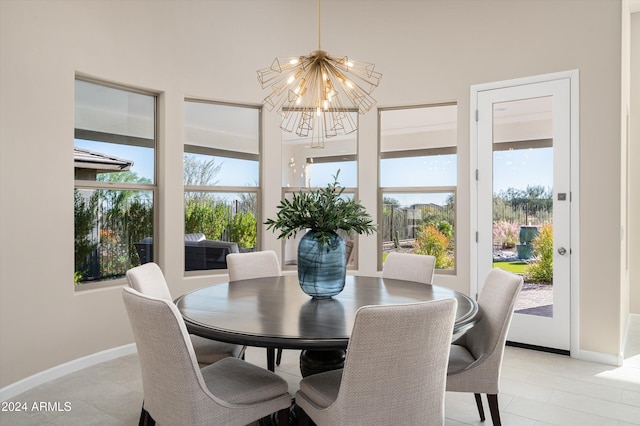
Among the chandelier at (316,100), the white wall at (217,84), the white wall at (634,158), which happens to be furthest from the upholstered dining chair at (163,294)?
the white wall at (634,158)

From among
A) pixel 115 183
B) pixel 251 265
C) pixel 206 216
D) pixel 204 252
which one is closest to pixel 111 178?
pixel 115 183

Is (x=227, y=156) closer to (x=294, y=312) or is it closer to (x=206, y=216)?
(x=206, y=216)

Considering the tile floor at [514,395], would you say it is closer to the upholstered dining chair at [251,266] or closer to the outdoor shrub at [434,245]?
the upholstered dining chair at [251,266]

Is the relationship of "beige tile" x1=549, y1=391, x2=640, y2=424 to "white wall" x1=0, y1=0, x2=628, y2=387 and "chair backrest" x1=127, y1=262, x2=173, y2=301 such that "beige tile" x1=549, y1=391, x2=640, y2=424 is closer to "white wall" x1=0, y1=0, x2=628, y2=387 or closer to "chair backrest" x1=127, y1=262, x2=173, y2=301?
"white wall" x1=0, y1=0, x2=628, y2=387

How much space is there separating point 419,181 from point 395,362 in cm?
326

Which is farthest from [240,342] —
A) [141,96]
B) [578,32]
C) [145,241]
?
[578,32]

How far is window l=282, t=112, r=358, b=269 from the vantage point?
188 inches

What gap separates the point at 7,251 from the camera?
295 centimetres

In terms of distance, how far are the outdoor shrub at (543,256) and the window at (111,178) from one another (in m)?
3.54

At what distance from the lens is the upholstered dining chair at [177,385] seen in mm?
1635

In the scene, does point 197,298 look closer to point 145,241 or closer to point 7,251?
point 7,251

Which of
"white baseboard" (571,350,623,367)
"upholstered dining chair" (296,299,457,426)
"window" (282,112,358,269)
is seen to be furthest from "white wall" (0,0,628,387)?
"upholstered dining chair" (296,299,457,426)

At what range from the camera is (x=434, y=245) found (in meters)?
4.54

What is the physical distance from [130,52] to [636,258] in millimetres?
5731
